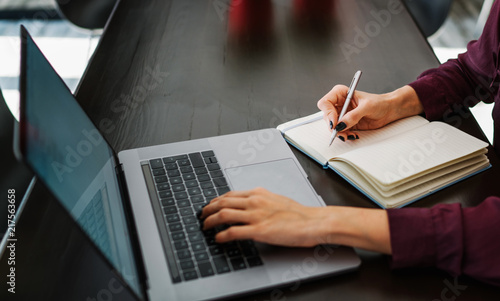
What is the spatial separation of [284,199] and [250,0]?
38.3 inches

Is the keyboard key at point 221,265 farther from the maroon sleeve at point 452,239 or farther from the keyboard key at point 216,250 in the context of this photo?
the maroon sleeve at point 452,239

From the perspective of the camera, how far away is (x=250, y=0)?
1.57 meters

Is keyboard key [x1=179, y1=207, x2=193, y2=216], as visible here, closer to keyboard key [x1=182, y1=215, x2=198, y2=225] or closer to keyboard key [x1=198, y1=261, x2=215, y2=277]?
keyboard key [x1=182, y1=215, x2=198, y2=225]

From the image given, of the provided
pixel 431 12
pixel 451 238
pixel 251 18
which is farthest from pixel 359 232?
pixel 431 12

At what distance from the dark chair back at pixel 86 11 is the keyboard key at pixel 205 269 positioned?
1.43m

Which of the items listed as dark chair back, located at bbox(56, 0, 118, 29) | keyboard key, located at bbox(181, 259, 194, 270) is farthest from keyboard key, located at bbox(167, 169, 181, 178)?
dark chair back, located at bbox(56, 0, 118, 29)

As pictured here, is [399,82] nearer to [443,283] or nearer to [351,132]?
[351,132]

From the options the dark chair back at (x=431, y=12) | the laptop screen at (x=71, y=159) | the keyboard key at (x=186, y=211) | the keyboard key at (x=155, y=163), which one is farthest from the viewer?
the dark chair back at (x=431, y=12)

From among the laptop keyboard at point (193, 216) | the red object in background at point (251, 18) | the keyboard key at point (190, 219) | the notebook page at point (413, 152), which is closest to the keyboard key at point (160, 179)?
the laptop keyboard at point (193, 216)

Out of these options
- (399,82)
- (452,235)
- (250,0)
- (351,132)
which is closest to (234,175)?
(351,132)

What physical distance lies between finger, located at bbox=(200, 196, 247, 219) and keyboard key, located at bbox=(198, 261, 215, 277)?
0.28ft

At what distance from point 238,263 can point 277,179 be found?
8.4 inches

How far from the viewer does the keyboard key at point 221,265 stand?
27.3 inches

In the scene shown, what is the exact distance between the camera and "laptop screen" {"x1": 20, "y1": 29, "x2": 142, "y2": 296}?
1.87ft
